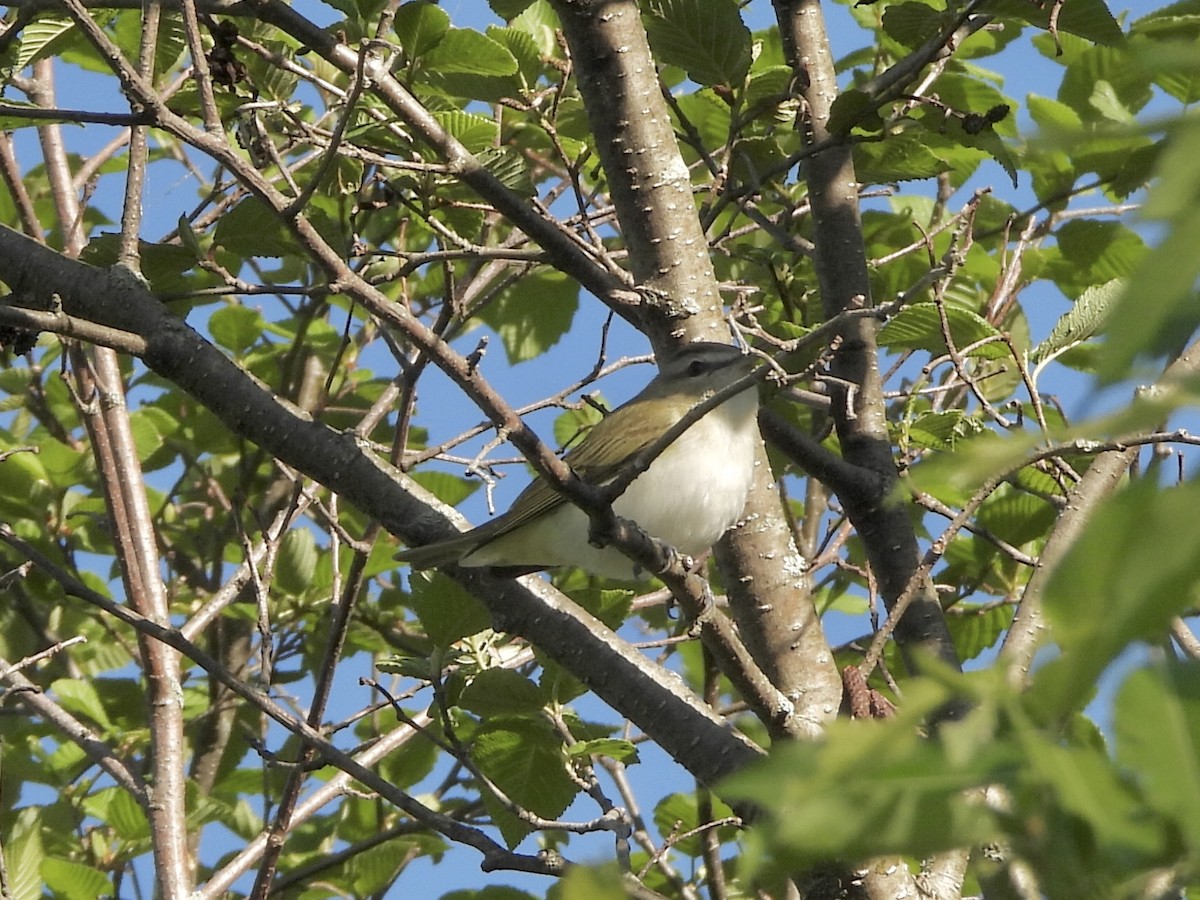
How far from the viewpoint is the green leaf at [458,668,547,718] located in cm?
294

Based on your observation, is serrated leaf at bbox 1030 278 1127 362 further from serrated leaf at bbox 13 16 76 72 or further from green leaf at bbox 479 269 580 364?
serrated leaf at bbox 13 16 76 72

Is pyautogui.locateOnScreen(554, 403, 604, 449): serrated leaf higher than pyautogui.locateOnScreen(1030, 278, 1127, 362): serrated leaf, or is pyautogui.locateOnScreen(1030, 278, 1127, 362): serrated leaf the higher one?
pyautogui.locateOnScreen(554, 403, 604, 449): serrated leaf

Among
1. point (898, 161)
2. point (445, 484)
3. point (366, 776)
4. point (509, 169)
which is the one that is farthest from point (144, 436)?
point (898, 161)

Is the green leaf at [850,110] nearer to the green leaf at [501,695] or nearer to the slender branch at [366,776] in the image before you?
the green leaf at [501,695]

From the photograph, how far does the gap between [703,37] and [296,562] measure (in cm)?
215

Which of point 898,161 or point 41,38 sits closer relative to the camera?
point 41,38

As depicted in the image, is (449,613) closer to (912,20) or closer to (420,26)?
(420,26)

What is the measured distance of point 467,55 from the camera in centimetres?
317

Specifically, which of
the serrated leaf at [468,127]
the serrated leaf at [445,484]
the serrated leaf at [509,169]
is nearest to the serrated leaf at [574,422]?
the serrated leaf at [445,484]

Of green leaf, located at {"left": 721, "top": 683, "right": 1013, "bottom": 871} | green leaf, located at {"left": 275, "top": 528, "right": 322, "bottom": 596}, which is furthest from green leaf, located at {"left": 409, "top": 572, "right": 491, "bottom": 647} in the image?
green leaf, located at {"left": 721, "top": 683, "right": 1013, "bottom": 871}

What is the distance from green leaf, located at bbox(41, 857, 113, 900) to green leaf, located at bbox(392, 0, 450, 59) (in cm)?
226

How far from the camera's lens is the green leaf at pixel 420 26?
9.66 feet

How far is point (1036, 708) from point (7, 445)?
4.40 meters

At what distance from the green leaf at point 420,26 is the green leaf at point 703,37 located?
56 cm
